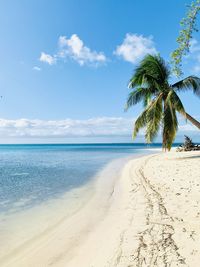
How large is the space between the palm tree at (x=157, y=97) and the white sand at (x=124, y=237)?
29.2ft

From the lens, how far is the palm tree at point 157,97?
15.0m

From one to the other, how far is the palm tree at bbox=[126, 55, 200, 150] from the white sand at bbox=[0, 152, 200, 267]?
8.89 meters

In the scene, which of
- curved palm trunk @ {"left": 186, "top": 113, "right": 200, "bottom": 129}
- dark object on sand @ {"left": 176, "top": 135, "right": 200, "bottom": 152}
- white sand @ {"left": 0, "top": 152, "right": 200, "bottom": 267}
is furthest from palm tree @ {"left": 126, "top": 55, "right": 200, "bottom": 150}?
dark object on sand @ {"left": 176, "top": 135, "right": 200, "bottom": 152}

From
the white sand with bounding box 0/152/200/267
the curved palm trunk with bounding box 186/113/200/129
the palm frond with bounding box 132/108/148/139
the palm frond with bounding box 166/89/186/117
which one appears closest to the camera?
the white sand with bounding box 0/152/200/267

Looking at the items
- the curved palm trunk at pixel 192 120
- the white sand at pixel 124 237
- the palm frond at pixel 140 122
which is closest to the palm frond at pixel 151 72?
the palm frond at pixel 140 122

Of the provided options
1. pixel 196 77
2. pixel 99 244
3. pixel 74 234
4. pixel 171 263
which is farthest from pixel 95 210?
pixel 196 77

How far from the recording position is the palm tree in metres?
15.0

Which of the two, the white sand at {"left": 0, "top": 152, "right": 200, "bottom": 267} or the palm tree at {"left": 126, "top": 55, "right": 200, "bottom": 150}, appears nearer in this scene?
the white sand at {"left": 0, "top": 152, "right": 200, "bottom": 267}

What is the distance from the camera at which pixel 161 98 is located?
16.3 meters

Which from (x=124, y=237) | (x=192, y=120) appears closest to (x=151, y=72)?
(x=192, y=120)

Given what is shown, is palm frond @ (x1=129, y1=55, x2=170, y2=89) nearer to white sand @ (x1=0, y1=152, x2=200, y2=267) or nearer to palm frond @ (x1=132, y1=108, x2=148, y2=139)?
palm frond @ (x1=132, y1=108, x2=148, y2=139)

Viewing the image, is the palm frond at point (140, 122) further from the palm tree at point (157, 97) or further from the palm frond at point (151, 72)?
the palm frond at point (151, 72)

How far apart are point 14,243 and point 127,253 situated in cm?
248

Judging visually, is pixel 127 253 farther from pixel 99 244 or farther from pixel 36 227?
pixel 36 227
